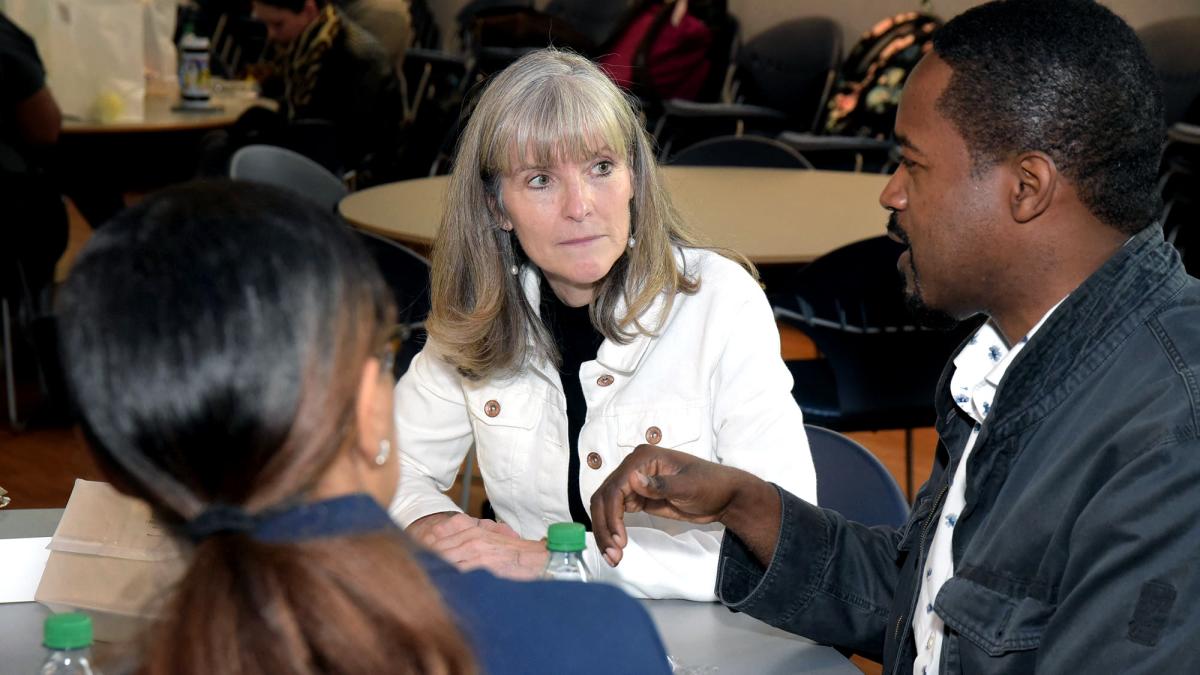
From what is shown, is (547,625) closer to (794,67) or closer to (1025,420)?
(1025,420)

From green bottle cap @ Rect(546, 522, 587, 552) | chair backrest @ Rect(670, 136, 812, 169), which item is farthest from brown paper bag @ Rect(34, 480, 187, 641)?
chair backrest @ Rect(670, 136, 812, 169)

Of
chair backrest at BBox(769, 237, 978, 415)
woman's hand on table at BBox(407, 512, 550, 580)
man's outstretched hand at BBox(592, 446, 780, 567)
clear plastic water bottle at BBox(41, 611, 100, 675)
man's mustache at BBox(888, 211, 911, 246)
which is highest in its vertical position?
man's mustache at BBox(888, 211, 911, 246)

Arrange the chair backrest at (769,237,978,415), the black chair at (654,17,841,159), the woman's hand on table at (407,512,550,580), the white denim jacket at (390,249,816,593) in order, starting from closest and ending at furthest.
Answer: the woman's hand on table at (407,512,550,580)
the white denim jacket at (390,249,816,593)
the chair backrest at (769,237,978,415)
the black chair at (654,17,841,159)

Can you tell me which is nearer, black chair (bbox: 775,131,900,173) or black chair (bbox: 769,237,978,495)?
black chair (bbox: 769,237,978,495)

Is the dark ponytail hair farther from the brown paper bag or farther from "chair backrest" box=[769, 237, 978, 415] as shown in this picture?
"chair backrest" box=[769, 237, 978, 415]

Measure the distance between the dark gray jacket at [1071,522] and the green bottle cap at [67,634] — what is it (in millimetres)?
722

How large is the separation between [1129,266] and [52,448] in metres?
3.76

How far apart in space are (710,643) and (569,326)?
2.27 feet

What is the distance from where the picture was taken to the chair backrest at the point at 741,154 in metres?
4.56

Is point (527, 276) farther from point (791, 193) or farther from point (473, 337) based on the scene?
point (791, 193)

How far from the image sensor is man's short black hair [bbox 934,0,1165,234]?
134 centimetres

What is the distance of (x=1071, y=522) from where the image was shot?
1.21 meters

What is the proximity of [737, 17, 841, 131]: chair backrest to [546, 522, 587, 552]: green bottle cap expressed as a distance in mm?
5727

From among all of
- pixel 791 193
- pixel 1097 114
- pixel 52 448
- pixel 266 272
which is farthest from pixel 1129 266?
pixel 52 448
